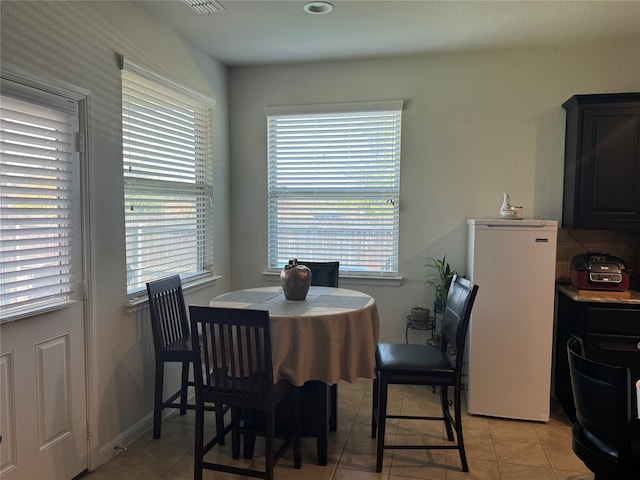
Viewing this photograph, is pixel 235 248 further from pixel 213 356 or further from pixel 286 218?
pixel 213 356

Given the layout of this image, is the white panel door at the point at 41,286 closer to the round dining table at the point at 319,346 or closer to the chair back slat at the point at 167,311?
the chair back slat at the point at 167,311

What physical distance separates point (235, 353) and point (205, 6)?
2134 mm

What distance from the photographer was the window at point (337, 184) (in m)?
3.99

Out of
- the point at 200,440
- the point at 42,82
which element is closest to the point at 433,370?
the point at 200,440

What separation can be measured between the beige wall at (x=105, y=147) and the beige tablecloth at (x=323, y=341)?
0.84 meters

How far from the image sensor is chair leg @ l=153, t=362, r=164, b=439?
115 inches

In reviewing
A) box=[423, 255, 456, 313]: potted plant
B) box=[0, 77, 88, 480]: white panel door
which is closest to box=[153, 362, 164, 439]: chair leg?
box=[0, 77, 88, 480]: white panel door

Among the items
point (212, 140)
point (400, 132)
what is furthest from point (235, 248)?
point (400, 132)

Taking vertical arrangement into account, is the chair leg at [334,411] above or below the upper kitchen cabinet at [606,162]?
below

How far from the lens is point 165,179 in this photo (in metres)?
3.29

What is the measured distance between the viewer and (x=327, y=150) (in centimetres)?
409

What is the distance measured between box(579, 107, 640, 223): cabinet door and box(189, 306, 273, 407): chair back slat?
258 cm

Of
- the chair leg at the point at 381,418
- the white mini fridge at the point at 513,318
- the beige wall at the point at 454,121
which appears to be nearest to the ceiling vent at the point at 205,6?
the beige wall at the point at 454,121

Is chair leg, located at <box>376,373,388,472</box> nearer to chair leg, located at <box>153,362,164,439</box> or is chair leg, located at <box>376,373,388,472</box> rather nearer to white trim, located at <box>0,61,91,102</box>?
chair leg, located at <box>153,362,164,439</box>
